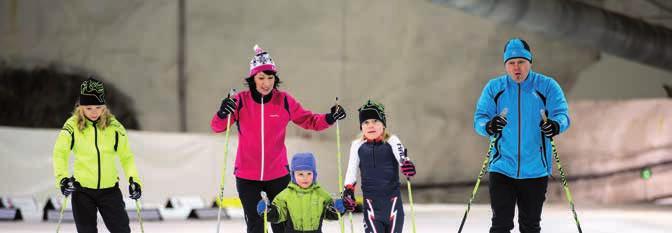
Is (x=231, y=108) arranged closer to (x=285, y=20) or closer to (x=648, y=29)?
(x=285, y=20)

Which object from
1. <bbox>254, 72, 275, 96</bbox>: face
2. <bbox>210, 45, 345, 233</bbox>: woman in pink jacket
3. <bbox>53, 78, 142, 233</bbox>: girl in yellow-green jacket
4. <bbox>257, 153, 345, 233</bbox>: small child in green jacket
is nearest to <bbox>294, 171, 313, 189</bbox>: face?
<bbox>257, 153, 345, 233</bbox>: small child in green jacket

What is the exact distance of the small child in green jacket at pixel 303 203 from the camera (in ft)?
15.8

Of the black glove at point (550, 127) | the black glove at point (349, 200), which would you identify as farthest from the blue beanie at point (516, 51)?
the black glove at point (349, 200)

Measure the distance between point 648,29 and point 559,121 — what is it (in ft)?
28.6

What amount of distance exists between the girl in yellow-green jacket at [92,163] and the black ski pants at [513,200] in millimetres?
1973

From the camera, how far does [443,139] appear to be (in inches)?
527

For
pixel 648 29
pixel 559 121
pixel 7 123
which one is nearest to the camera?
pixel 559 121

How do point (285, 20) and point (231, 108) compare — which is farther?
point (285, 20)

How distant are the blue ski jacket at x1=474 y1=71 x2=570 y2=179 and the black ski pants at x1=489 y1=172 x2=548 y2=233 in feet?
0.14

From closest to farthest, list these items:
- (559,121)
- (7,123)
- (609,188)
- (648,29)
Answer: (559,121), (7,123), (648,29), (609,188)

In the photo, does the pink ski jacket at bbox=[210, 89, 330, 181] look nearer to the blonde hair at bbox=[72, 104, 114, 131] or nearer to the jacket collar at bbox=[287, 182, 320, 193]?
the jacket collar at bbox=[287, 182, 320, 193]

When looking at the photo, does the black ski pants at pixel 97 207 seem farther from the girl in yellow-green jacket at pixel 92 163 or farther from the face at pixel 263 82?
the face at pixel 263 82

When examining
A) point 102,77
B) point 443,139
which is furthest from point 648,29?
point 102,77

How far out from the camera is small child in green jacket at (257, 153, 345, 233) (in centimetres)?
483
